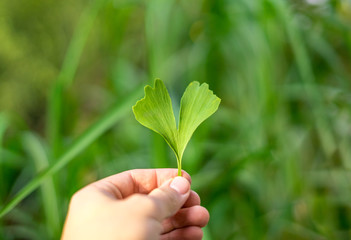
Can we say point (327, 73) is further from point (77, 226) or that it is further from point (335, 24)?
point (77, 226)

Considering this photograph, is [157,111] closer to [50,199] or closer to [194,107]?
[194,107]

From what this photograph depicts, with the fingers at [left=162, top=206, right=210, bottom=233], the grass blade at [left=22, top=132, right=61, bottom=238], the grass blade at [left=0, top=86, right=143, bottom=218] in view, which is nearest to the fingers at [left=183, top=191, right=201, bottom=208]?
the fingers at [left=162, top=206, right=210, bottom=233]

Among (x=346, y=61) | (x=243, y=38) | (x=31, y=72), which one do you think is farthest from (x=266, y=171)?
(x=31, y=72)

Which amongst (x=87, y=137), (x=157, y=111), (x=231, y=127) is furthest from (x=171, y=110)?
(x=231, y=127)

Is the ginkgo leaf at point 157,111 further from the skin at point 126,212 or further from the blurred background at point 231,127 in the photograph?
the blurred background at point 231,127

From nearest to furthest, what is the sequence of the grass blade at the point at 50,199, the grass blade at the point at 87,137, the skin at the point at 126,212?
1. the skin at the point at 126,212
2. the grass blade at the point at 87,137
3. the grass blade at the point at 50,199

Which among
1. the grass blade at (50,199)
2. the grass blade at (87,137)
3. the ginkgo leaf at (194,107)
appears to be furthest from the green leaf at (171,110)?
the grass blade at (50,199)

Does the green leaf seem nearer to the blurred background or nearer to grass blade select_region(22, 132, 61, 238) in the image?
the blurred background
